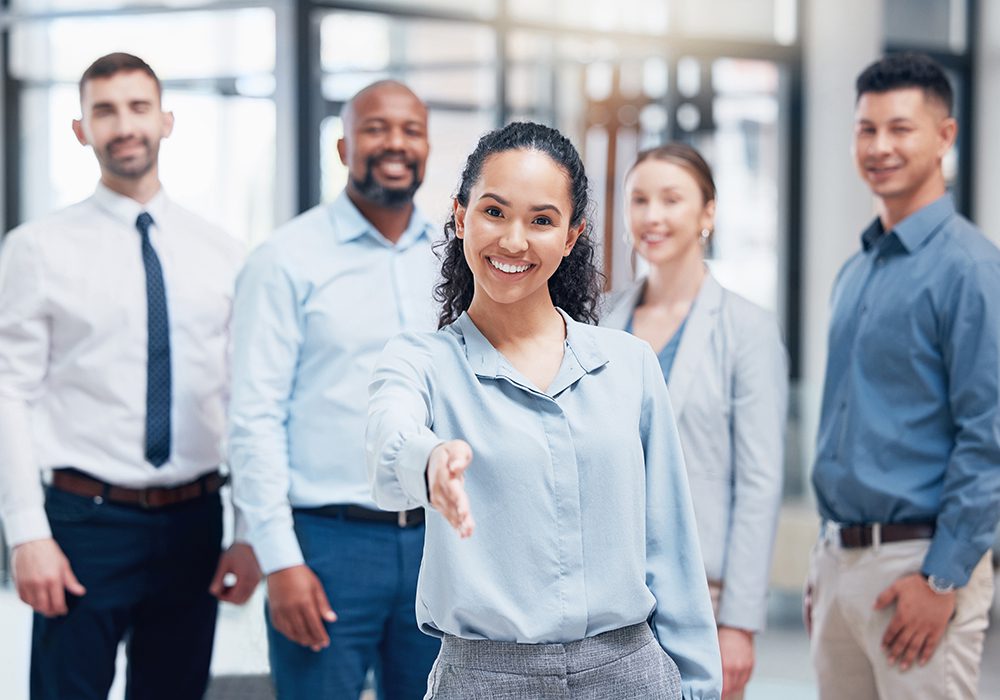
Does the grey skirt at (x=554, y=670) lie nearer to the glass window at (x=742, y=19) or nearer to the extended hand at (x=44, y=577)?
the extended hand at (x=44, y=577)

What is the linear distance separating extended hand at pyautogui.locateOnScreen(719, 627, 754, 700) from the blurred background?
1.63 metres

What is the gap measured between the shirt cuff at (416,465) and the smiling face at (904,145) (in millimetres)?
1390

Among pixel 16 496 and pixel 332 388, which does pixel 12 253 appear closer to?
pixel 16 496

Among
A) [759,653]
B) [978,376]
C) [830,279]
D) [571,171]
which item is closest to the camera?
[571,171]

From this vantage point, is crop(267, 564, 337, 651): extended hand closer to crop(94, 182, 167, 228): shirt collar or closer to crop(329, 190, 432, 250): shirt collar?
crop(329, 190, 432, 250): shirt collar

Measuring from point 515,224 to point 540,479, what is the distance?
0.31 meters

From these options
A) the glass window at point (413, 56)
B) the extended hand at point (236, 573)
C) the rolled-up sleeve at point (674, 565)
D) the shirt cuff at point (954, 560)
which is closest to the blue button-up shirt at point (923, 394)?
the shirt cuff at point (954, 560)

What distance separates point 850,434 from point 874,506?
0.46ft

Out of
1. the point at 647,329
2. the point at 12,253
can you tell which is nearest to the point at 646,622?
the point at 647,329

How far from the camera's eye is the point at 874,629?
93.4 inches

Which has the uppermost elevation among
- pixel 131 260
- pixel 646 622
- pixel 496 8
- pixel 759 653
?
Result: pixel 496 8

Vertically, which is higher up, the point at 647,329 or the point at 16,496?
the point at 647,329

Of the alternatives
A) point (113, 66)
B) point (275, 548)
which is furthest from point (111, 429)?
point (113, 66)

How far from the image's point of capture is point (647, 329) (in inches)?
95.2
